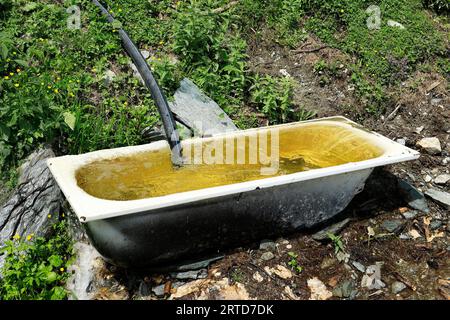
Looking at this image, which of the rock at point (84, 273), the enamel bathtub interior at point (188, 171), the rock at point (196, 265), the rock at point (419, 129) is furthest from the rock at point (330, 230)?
the rock at point (419, 129)

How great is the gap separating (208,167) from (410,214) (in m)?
1.65

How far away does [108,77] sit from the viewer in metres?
3.89

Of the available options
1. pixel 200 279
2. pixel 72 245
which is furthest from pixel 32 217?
pixel 200 279

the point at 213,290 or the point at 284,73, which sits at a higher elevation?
the point at 284,73

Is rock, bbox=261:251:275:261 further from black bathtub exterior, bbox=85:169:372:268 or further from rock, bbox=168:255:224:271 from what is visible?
rock, bbox=168:255:224:271

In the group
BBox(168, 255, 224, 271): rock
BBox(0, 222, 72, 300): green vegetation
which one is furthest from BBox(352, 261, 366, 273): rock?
BBox(0, 222, 72, 300): green vegetation

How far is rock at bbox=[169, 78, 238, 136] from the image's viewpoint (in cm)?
376

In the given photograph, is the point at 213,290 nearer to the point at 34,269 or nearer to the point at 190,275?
the point at 190,275

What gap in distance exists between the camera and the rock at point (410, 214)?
3.37m

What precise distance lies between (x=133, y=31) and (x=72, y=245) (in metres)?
2.52

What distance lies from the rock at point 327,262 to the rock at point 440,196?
1196 millimetres

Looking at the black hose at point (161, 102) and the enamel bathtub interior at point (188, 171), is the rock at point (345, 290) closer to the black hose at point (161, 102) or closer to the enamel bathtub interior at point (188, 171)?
the enamel bathtub interior at point (188, 171)

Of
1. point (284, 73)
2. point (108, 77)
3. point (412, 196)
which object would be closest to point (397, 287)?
point (412, 196)

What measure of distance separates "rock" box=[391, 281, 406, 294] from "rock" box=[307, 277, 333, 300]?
16.3 inches
